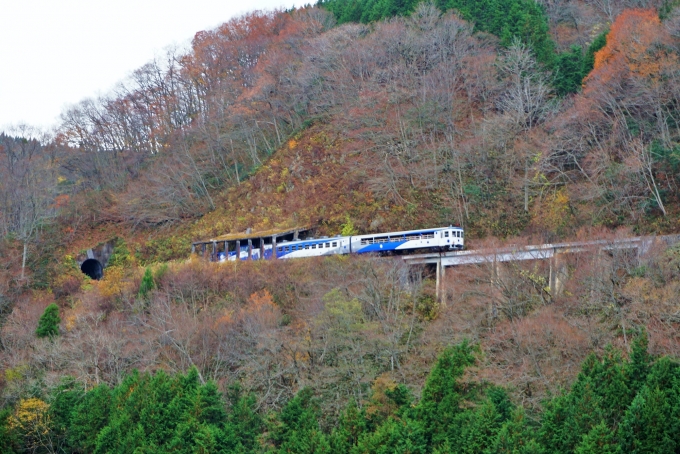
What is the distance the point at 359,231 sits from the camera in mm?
46906

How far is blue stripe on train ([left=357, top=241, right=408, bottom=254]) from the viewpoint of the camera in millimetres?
43000

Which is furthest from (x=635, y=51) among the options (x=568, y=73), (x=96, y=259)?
(x=96, y=259)

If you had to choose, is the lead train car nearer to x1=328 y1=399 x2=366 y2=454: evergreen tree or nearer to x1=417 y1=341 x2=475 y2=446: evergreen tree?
x1=417 y1=341 x2=475 y2=446: evergreen tree

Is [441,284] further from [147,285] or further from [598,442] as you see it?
[598,442]

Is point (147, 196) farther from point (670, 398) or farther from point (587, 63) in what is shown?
point (670, 398)

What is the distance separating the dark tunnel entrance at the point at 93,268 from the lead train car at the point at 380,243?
1681 centimetres

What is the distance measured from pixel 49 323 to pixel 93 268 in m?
15.1

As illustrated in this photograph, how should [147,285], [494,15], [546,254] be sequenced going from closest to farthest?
1. [546,254]
2. [147,285]
3. [494,15]

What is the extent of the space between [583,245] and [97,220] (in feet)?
123

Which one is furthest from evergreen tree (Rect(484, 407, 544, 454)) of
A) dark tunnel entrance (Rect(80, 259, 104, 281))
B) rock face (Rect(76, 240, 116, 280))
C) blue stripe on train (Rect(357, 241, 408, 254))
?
dark tunnel entrance (Rect(80, 259, 104, 281))

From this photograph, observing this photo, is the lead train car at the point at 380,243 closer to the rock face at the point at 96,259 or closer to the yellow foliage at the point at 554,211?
the yellow foliage at the point at 554,211

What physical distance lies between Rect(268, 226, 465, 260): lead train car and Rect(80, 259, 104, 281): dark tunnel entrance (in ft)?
55.2

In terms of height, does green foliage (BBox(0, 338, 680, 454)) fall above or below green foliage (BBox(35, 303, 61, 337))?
below

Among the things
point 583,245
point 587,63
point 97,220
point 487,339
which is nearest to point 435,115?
point 587,63
